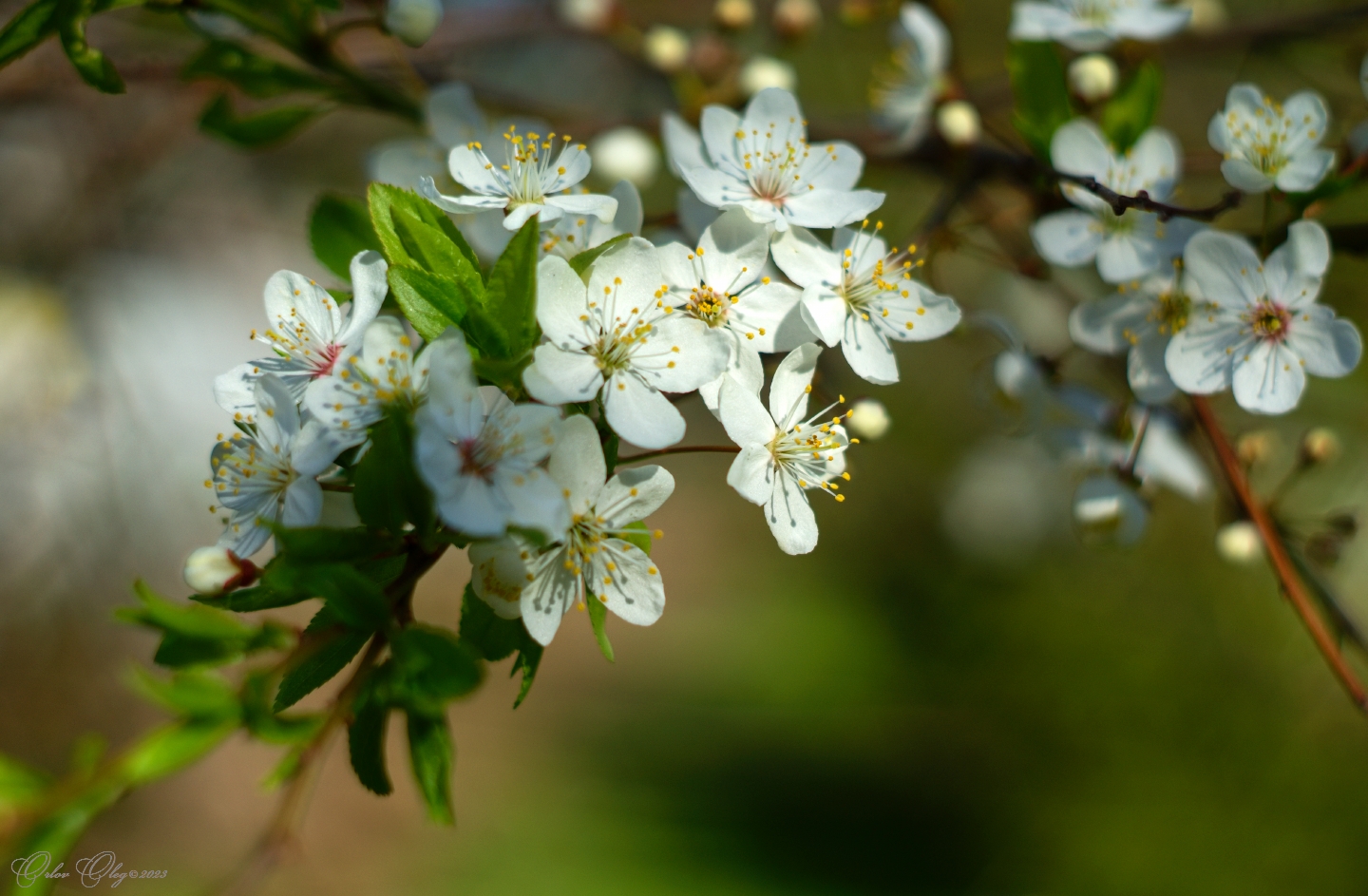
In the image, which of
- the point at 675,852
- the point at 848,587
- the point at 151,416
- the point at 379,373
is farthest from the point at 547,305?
the point at 848,587

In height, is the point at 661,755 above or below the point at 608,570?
below

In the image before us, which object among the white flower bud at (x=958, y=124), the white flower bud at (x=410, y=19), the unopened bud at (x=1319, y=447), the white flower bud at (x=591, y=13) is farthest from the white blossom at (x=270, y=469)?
the unopened bud at (x=1319, y=447)

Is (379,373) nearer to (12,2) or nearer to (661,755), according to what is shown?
(12,2)

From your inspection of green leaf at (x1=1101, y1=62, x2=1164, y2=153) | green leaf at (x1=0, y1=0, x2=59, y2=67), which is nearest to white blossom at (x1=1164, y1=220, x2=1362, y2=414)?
green leaf at (x1=1101, y1=62, x2=1164, y2=153)

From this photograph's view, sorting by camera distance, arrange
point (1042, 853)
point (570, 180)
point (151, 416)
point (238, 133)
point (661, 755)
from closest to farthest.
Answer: point (570, 180), point (238, 133), point (151, 416), point (1042, 853), point (661, 755)

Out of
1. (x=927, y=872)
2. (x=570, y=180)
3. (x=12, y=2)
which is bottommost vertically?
(x=927, y=872)

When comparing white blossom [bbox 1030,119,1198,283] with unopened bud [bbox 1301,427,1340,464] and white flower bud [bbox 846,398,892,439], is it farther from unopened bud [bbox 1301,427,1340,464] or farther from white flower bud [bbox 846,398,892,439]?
unopened bud [bbox 1301,427,1340,464]

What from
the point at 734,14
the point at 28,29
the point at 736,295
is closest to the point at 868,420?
the point at 736,295
